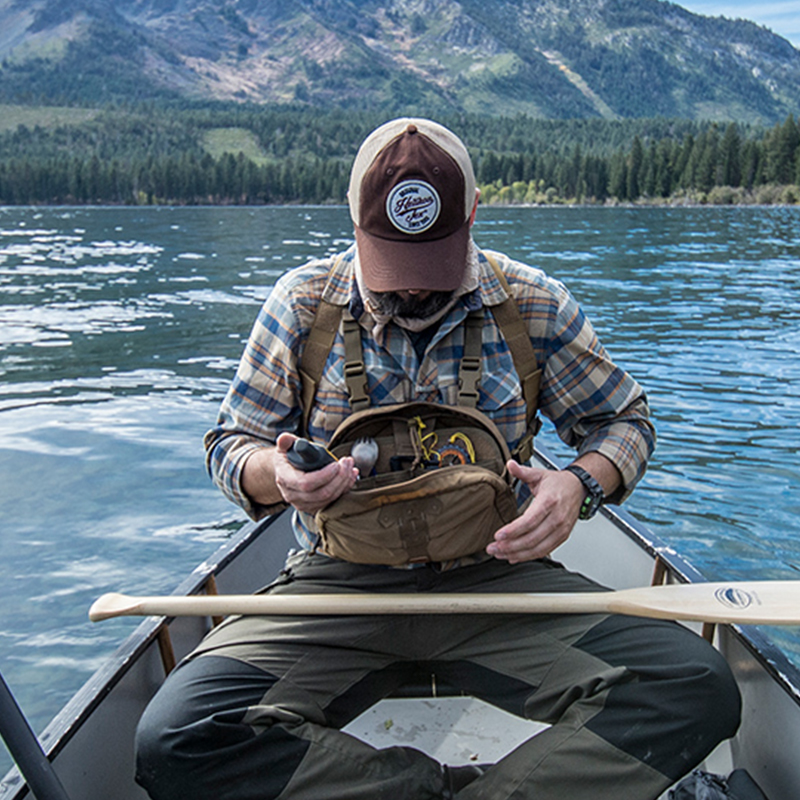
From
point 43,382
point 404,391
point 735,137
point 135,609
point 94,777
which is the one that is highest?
point 735,137

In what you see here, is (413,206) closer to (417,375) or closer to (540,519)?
(417,375)

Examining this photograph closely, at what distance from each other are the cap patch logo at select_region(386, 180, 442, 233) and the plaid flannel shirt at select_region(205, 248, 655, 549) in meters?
0.28

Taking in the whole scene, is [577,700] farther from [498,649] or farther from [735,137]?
[735,137]

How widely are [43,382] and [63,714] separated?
11.6 metres

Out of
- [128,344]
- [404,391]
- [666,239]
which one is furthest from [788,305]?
[666,239]

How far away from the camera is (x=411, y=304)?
8.76 feet

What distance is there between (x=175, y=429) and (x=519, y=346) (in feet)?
27.5

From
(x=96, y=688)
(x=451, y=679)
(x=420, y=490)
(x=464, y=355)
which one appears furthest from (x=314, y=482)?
(x=96, y=688)

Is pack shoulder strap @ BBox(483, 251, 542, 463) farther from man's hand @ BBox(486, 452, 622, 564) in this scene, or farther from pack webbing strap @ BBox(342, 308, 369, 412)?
pack webbing strap @ BBox(342, 308, 369, 412)

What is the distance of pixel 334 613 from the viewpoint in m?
2.45

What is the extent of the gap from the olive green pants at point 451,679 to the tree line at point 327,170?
97.1 meters

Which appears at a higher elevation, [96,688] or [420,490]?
[420,490]

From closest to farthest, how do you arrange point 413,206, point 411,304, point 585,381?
point 413,206 < point 411,304 < point 585,381

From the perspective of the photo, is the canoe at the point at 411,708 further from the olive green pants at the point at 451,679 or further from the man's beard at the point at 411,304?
the man's beard at the point at 411,304
